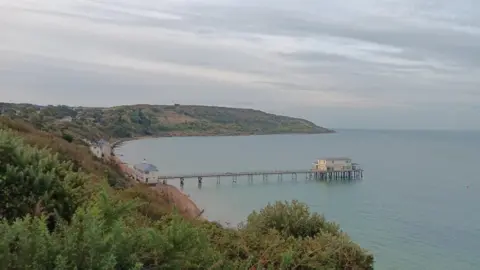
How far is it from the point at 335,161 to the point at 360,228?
30522mm

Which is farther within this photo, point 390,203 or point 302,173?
point 302,173

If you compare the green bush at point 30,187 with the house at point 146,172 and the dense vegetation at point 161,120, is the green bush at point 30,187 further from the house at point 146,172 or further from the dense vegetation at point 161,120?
the dense vegetation at point 161,120

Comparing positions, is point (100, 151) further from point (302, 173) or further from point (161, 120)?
point (161, 120)

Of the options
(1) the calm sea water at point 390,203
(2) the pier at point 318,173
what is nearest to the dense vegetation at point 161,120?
(1) the calm sea water at point 390,203

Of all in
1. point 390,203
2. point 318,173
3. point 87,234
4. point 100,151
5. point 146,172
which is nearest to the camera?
point 87,234

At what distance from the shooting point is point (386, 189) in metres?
57.2

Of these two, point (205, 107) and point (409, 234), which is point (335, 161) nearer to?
point (409, 234)

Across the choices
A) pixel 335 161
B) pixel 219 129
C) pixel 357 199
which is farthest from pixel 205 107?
pixel 357 199

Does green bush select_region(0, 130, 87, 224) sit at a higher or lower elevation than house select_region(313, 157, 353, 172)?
higher

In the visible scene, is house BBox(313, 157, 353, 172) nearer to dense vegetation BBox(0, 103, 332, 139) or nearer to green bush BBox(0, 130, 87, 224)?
green bush BBox(0, 130, 87, 224)

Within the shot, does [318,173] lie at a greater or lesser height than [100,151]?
lesser

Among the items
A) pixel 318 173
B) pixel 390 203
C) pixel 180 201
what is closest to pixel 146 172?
pixel 180 201

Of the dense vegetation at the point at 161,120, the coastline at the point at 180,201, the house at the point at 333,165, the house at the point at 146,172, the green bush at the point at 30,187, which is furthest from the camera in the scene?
the dense vegetation at the point at 161,120

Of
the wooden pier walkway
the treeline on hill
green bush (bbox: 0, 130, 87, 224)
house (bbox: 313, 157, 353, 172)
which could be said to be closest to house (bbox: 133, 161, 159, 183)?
the wooden pier walkway
